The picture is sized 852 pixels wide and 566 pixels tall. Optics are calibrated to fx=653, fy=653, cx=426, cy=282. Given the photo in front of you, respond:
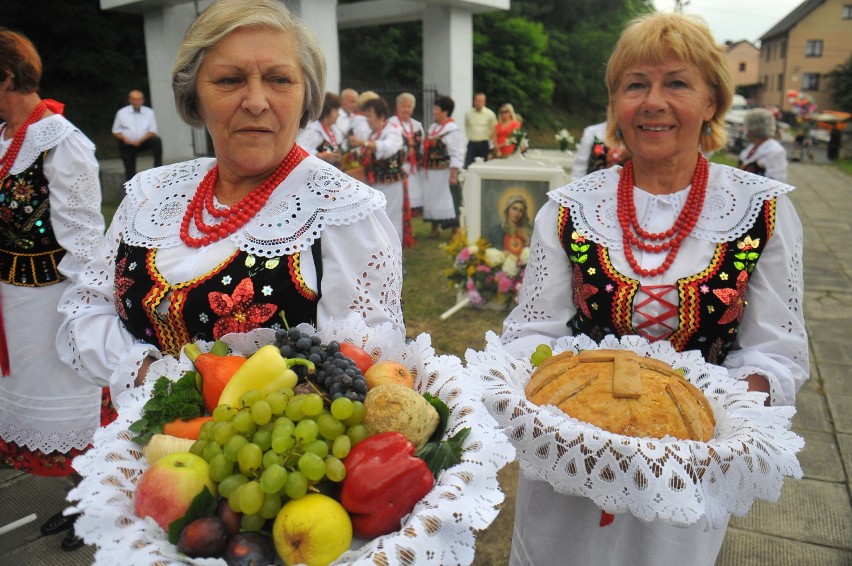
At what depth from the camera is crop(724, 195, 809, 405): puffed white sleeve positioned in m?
2.04

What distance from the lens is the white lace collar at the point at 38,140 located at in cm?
316

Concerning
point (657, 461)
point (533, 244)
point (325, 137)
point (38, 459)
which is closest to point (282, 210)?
point (533, 244)

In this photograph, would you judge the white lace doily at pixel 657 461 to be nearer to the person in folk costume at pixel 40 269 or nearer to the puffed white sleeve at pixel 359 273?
the puffed white sleeve at pixel 359 273

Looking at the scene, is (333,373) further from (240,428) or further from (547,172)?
(547,172)

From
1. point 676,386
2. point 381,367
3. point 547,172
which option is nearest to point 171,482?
point 381,367

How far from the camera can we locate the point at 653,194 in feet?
7.49

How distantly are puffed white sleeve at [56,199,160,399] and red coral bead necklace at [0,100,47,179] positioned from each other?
4.58ft

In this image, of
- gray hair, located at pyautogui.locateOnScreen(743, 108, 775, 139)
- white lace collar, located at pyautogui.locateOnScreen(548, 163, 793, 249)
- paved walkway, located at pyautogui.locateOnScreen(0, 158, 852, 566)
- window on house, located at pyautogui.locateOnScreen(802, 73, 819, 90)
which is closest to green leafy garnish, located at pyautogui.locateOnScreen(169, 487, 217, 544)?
white lace collar, located at pyautogui.locateOnScreen(548, 163, 793, 249)

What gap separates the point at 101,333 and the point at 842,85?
53.0 meters

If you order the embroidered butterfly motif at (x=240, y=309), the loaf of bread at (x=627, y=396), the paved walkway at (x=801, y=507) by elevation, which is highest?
the embroidered butterfly motif at (x=240, y=309)

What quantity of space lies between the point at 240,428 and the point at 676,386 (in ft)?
3.56

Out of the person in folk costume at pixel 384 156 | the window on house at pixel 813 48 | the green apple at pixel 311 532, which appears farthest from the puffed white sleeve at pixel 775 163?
the window on house at pixel 813 48

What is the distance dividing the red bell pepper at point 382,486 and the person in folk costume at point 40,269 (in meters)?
2.53

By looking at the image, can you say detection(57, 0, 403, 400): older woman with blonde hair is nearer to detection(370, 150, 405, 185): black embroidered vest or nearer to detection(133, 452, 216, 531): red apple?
detection(133, 452, 216, 531): red apple
